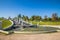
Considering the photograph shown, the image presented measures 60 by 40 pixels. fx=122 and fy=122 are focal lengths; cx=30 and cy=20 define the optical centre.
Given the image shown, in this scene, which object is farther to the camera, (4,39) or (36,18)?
(36,18)

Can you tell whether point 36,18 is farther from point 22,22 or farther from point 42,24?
point 22,22

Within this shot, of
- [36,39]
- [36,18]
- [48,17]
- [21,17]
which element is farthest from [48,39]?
[21,17]

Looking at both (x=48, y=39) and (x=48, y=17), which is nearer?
(x=48, y=39)

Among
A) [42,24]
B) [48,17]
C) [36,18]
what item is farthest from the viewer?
[42,24]

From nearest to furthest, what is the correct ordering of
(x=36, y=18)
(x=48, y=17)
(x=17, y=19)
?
1. (x=48, y=17)
2. (x=36, y=18)
3. (x=17, y=19)

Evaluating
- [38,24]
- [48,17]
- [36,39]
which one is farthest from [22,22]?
[36,39]

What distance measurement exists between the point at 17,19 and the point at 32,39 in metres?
6.27

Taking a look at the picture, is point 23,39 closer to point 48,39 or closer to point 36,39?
point 36,39

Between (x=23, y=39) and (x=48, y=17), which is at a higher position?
(x=48, y=17)

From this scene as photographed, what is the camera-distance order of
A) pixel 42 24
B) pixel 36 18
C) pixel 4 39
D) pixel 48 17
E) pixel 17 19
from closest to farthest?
1. pixel 4 39
2. pixel 48 17
3. pixel 36 18
4. pixel 42 24
5. pixel 17 19

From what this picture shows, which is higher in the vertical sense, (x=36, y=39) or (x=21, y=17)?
(x=21, y=17)

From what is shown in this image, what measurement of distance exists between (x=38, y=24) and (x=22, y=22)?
1285mm

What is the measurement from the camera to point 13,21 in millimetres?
9570

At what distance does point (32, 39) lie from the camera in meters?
3.70
